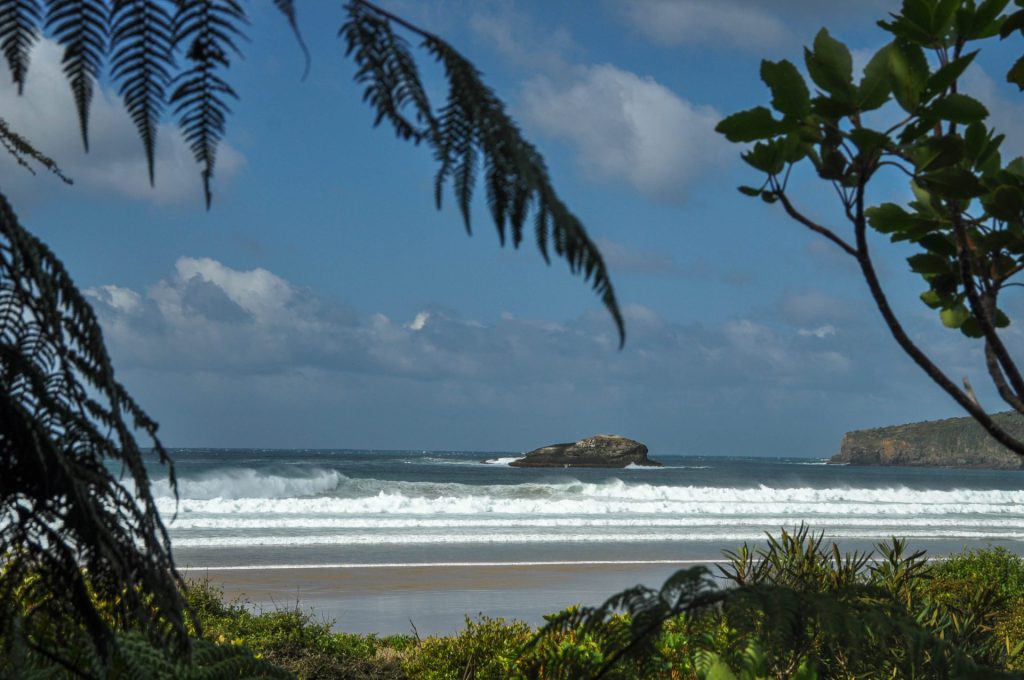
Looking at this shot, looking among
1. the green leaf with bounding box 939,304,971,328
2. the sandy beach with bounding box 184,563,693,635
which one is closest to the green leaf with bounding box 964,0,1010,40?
the green leaf with bounding box 939,304,971,328

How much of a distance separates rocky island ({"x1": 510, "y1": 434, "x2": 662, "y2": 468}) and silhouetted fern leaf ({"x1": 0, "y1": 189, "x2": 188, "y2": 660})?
70.3 m

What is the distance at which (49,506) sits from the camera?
99 centimetres

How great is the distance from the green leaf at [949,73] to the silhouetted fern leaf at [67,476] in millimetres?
1122

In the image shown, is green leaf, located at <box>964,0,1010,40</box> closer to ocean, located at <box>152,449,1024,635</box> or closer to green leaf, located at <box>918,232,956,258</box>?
green leaf, located at <box>918,232,956,258</box>

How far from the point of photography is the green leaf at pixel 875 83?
1.24m

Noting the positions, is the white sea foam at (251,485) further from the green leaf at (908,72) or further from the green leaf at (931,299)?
the green leaf at (908,72)

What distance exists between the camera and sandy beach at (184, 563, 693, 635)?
35.5 ft

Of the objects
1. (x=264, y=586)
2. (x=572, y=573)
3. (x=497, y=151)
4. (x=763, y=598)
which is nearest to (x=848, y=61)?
(x=497, y=151)

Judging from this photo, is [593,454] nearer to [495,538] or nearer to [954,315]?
[495,538]

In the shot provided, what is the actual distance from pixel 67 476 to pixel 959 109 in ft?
4.08

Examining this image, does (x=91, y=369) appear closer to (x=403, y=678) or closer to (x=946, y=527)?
(x=403, y=678)

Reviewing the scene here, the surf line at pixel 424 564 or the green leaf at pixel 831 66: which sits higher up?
the green leaf at pixel 831 66

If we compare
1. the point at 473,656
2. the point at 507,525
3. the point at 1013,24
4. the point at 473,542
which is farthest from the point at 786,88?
the point at 507,525

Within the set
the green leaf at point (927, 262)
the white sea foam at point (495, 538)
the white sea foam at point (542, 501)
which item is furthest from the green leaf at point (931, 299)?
the white sea foam at point (542, 501)
